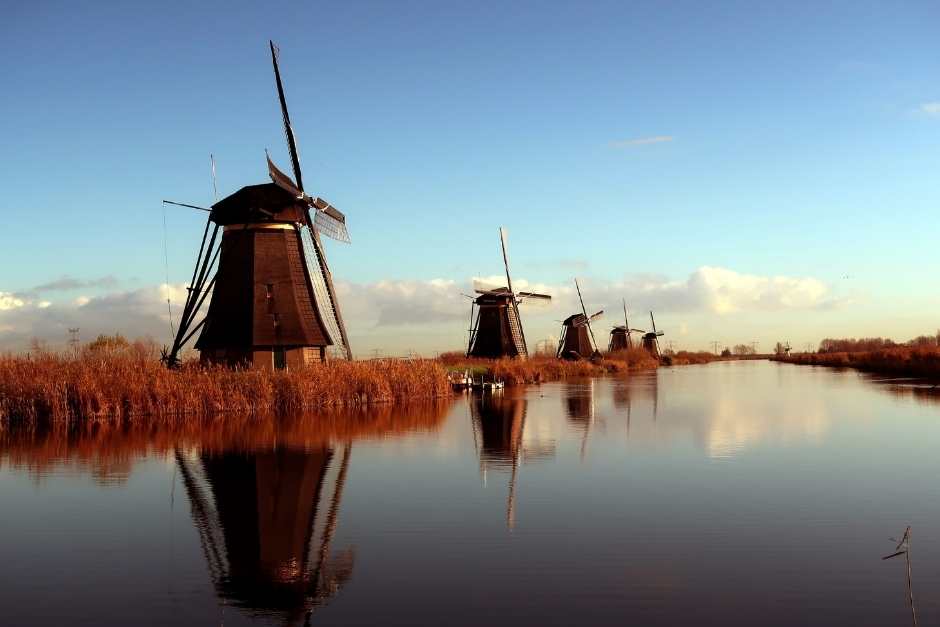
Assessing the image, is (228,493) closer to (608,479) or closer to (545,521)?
(545,521)

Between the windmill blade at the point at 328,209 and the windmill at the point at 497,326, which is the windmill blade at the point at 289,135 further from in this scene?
the windmill at the point at 497,326

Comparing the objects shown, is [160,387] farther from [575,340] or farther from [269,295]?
[575,340]

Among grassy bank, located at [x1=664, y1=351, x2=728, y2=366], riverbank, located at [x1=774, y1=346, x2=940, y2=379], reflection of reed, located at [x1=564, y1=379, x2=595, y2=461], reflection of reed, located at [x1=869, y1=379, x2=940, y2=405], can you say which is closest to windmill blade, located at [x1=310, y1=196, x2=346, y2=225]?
reflection of reed, located at [x1=564, y1=379, x2=595, y2=461]

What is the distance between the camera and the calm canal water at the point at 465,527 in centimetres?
596

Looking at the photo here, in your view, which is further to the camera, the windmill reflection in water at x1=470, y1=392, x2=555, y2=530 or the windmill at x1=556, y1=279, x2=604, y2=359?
the windmill at x1=556, y1=279, x2=604, y2=359

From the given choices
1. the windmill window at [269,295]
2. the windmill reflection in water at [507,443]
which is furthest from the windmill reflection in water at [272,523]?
the windmill window at [269,295]

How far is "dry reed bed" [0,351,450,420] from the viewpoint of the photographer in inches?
736

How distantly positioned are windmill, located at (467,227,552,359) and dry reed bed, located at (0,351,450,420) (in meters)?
21.2

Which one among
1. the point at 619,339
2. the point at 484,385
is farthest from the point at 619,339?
the point at 484,385

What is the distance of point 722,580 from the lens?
6.44m

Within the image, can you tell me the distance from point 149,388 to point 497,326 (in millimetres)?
26180

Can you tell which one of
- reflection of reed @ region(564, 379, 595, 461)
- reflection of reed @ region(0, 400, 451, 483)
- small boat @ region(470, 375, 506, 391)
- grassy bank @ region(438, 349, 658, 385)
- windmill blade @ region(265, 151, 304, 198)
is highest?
windmill blade @ region(265, 151, 304, 198)

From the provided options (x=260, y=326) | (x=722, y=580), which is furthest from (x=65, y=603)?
(x=260, y=326)

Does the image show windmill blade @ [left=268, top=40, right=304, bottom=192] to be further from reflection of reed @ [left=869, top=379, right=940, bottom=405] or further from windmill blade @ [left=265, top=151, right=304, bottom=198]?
reflection of reed @ [left=869, top=379, right=940, bottom=405]
